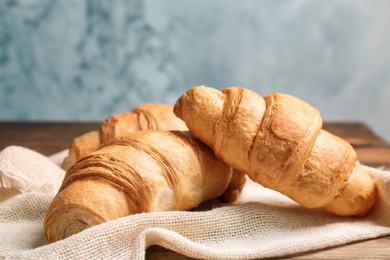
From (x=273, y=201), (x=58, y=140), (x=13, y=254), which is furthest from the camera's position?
(x=58, y=140)

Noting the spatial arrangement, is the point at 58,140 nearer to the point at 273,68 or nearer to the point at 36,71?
the point at 36,71

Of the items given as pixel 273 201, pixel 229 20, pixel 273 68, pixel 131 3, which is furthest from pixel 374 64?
pixel 273 201

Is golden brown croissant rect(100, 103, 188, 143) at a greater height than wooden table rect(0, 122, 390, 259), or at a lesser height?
greater

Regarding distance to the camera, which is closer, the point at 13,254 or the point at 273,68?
the point at 13,254

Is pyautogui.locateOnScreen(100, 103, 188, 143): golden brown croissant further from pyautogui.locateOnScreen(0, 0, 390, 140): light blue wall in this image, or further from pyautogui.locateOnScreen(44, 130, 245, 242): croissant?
pyautogui.locateOnScreen(0, 0, 390, 140): light blue wall

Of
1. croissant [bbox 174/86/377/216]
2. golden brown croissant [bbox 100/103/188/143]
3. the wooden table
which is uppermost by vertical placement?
croissant [bbox 174/86/377/216]

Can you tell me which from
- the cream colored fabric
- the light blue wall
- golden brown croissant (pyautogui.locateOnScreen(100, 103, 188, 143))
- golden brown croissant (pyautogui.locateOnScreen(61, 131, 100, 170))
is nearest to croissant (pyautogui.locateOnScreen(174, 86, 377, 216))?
the cream colored fabric
